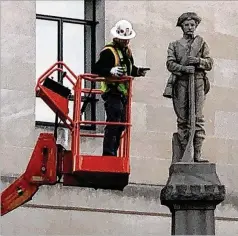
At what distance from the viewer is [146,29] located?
20.3 m

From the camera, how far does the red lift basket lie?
50.3 feet

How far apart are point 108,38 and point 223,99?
2.25 metres

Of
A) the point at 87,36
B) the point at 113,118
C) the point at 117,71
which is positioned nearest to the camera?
the point at 117,71

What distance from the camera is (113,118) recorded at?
15.7 m

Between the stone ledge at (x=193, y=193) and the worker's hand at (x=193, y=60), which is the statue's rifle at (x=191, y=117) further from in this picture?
the stone ledge at (x=193, y=193)

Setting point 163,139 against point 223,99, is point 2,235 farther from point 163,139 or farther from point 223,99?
point 223,99

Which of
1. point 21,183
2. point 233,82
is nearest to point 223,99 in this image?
point 233,82

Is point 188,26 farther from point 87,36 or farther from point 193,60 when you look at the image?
point 87,36

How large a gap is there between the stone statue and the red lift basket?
0.68m

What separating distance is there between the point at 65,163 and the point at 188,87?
1817 mm

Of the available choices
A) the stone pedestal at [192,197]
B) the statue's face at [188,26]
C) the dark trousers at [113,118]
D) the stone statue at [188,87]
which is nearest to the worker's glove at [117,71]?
the dark trousers at [113,118]

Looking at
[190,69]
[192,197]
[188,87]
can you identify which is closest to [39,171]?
[192,197]

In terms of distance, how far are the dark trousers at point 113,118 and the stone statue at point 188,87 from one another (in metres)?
0.67

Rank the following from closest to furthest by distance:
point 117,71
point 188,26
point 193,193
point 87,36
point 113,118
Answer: point 193,193
point 117,71
point 113,118
point 188,26
point 87,36
